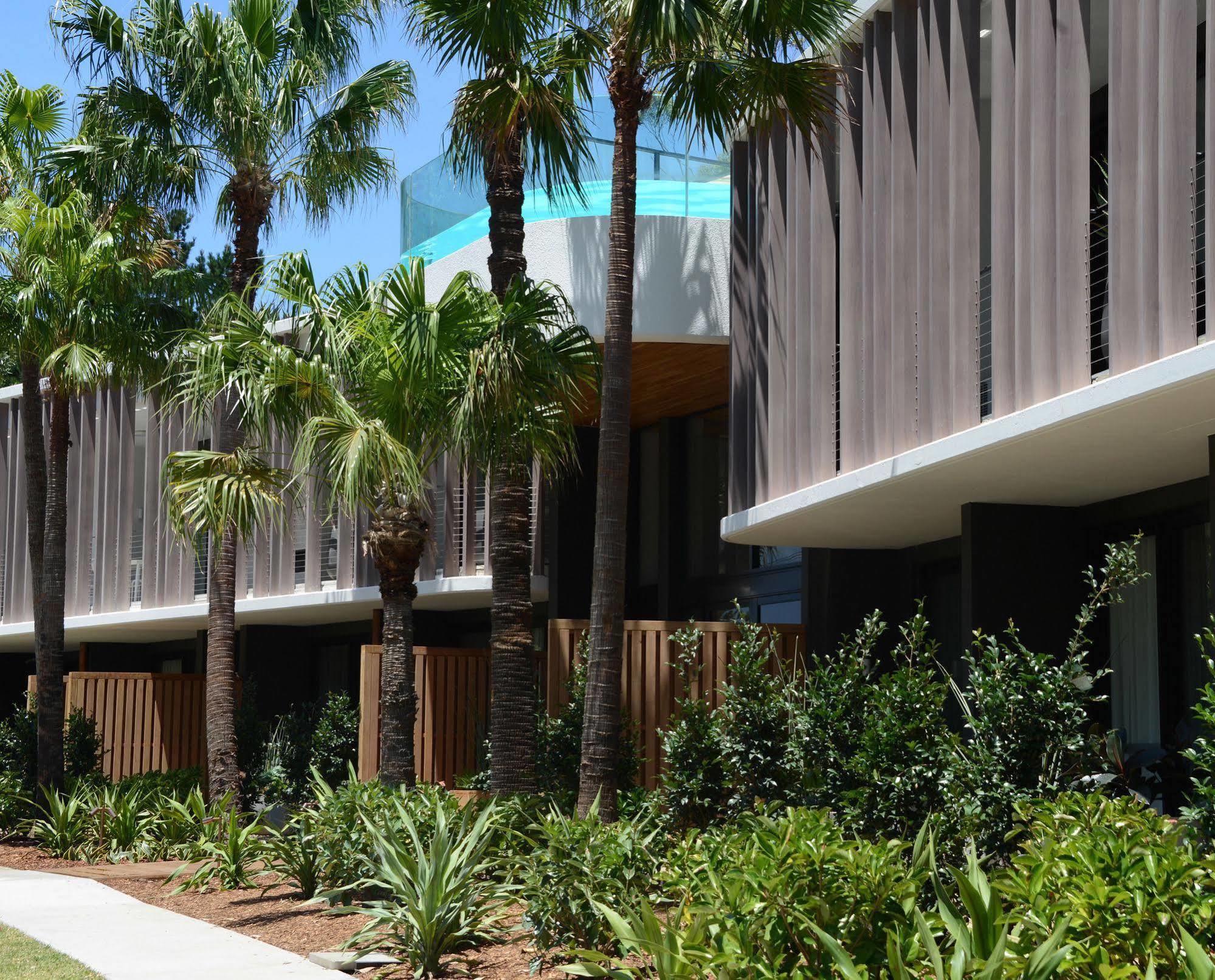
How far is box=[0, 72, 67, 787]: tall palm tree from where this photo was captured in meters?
18.4

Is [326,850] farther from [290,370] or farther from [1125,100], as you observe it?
[1125,100]

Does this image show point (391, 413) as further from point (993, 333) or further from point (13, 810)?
point (13, 810)

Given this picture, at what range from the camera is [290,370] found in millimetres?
12727

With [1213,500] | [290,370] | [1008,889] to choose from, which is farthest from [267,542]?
[1008,889]

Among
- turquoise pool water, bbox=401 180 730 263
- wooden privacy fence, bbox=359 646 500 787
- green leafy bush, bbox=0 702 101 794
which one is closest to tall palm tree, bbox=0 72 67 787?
green leafy bush, bbox=0 702 101 794

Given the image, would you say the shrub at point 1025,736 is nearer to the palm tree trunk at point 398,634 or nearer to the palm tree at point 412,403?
the palm tree at point 412,403

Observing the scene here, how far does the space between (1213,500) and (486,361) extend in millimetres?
5765

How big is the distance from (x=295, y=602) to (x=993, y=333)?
41.9 ft

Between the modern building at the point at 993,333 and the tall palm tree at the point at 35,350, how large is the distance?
32.6 ft

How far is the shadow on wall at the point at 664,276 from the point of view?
1513 centimetres

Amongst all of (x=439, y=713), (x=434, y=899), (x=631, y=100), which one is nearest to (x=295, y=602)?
(x=439, y=713)

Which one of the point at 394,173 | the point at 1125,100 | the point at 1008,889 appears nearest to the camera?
the point at 1008,889

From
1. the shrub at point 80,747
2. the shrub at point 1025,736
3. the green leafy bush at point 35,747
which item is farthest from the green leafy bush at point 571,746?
the shrub at point 80,747

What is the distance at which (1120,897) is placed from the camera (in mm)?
5930
